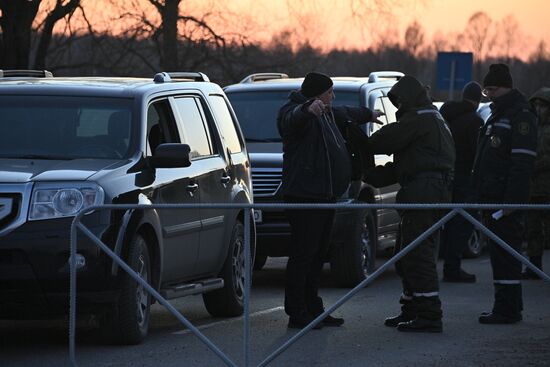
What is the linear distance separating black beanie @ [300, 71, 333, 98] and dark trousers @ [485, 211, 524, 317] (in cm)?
254

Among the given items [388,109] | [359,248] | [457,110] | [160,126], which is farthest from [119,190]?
[457,110]

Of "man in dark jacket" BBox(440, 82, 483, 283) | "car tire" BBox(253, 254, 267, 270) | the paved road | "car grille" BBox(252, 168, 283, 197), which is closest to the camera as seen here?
the paved road

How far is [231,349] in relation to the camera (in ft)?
26.7

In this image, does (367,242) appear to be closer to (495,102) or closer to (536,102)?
Answer: (536,102)

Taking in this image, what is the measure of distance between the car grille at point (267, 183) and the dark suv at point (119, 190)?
1845 millimetres

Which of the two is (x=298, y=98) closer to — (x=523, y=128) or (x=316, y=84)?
(x=316, y=84)

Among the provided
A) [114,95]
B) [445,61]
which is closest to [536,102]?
[114,95]

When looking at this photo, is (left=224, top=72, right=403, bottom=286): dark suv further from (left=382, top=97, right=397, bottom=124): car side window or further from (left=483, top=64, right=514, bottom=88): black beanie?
(left=483, top=64, right=514, bottom=88): black beanie

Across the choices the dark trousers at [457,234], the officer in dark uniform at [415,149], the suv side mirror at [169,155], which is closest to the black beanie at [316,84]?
the officer in dark uniform at [415,149]

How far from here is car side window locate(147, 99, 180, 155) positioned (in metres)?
10.9

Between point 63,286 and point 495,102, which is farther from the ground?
point 495,102

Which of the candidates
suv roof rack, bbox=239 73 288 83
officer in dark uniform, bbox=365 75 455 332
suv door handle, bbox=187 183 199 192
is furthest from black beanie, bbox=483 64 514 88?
suv roof rack, bbox=239 73 288 83

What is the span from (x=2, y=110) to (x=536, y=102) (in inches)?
245

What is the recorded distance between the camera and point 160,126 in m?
11.2
